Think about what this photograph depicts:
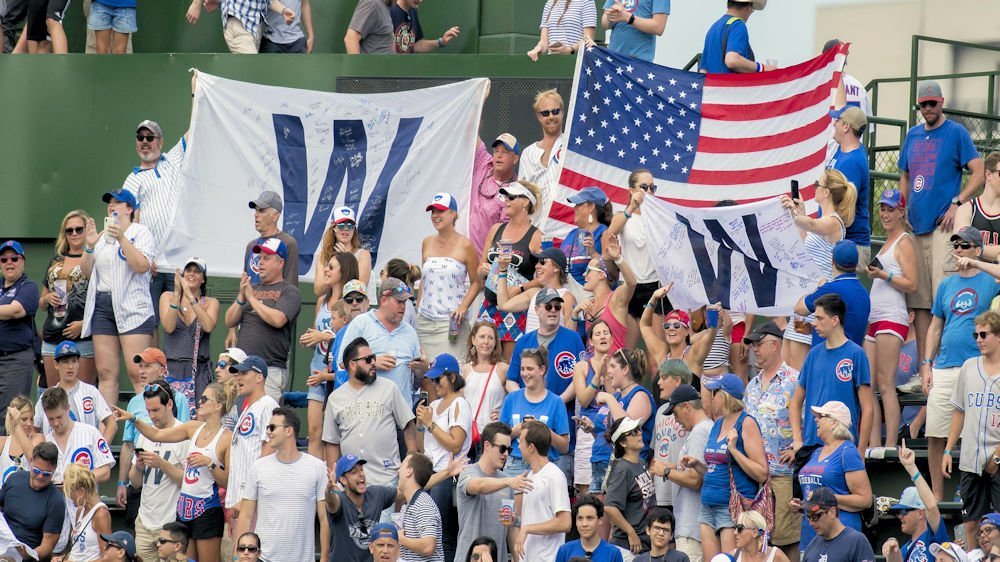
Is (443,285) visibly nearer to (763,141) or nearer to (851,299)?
(763,141)

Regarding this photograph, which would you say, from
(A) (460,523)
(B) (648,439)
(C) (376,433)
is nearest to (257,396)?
(C) (376,433)

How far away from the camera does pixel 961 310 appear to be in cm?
1250

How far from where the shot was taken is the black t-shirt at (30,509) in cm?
1300

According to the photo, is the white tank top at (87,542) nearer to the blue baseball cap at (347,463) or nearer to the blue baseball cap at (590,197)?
the blue baseball cap at (347,463)

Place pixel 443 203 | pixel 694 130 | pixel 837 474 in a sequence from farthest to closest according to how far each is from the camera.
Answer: pixel 694 130, pixel 443 203, pixel 837 474

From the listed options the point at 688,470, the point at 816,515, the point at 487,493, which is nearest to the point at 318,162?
the point at 487,493

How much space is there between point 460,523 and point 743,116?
4431 millimetres

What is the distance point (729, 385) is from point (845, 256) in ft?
4.17

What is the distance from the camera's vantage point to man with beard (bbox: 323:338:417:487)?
494 inches

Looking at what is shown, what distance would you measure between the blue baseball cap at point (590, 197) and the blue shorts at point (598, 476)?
2227 millimetres

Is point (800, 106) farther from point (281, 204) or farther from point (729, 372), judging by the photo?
point (281, 204)

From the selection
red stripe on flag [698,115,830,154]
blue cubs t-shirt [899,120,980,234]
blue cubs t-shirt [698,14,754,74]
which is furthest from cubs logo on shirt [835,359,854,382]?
blue cubs t-shirt [698,14,754,74]

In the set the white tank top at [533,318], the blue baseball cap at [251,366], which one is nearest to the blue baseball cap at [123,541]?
the blue baseball cap at [251,366]

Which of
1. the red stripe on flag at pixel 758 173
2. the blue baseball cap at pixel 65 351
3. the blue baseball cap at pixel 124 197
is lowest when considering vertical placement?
the blue baseball cap at pixel 65 351
